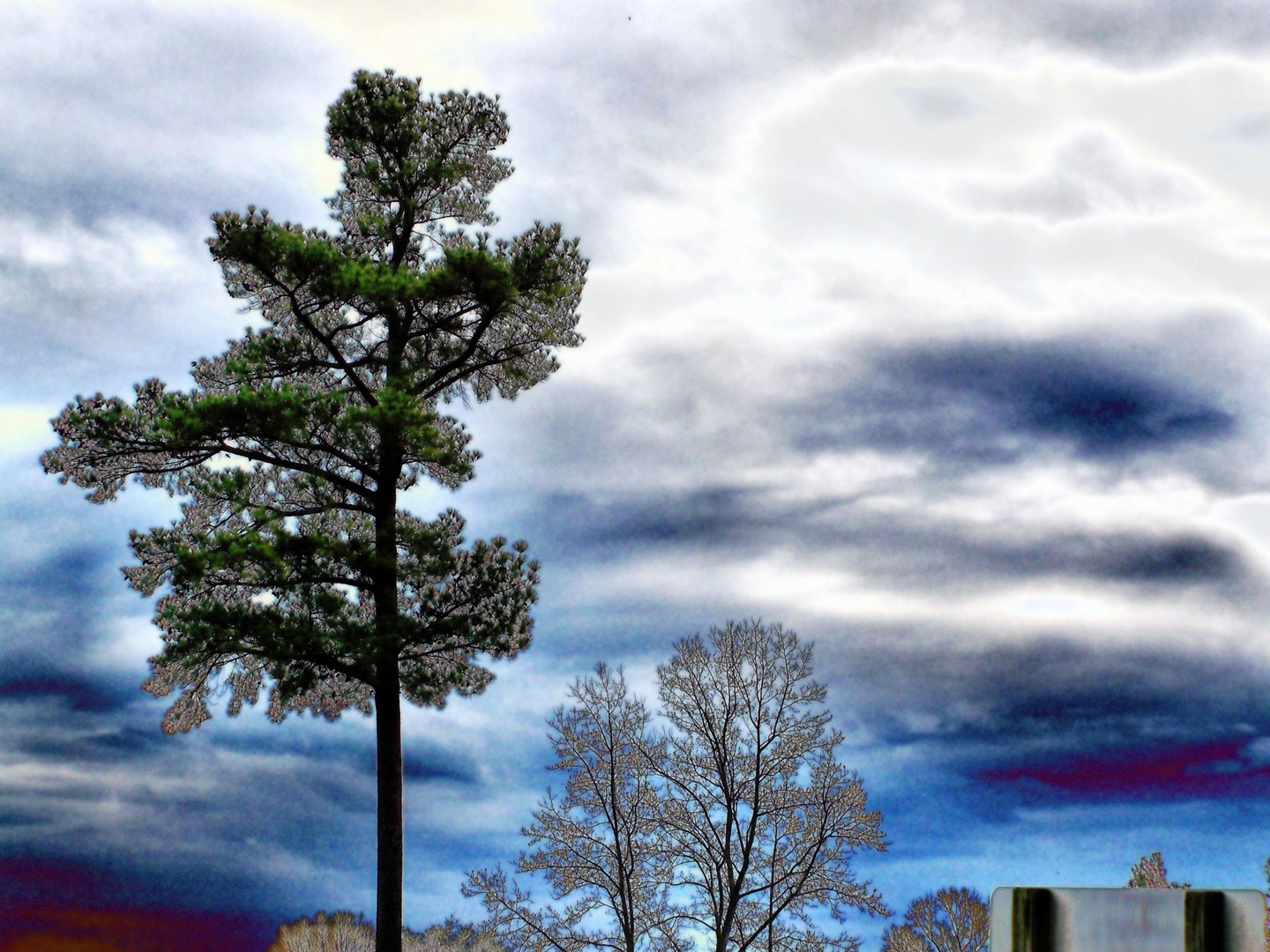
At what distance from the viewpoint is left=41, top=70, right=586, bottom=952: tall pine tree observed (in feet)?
58.3

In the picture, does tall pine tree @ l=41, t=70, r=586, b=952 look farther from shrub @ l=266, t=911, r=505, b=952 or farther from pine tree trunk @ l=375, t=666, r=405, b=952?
shrub @ l=266, t=911, r=505, b=952

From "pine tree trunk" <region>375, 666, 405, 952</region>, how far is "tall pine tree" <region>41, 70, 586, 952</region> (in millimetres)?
30

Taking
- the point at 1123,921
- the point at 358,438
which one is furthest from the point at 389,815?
the point at 1123,921

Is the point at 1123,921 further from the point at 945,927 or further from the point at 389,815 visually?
the point at 945,927

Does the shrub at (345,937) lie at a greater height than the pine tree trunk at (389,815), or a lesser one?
lesser

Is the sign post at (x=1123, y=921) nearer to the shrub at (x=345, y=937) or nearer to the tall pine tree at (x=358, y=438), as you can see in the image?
the tall pine tree at (x=358, y=438)

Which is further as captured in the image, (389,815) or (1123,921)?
(389,815)

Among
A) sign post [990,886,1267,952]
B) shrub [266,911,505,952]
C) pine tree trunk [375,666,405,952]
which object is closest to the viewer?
sign post [990,886,1267,952]

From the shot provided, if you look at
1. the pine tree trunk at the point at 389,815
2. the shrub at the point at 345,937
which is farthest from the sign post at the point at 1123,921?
the shrub at the point at 345,937

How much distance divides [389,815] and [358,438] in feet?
18.7

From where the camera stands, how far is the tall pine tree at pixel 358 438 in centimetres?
1778

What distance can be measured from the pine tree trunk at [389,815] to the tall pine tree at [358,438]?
0.10ft

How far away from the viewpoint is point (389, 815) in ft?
56.7

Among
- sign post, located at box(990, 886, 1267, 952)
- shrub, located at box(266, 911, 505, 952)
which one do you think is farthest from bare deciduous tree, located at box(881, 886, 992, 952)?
sign post, located at box(990, 886, 1267, 952)
